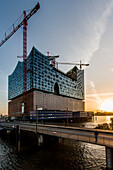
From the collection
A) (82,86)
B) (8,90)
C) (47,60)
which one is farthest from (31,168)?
(82,86)

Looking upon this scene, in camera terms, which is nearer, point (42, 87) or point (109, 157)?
point (109, 157)

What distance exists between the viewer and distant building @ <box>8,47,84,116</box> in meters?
120

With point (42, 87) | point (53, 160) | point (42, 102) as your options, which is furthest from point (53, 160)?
point (42, 87)

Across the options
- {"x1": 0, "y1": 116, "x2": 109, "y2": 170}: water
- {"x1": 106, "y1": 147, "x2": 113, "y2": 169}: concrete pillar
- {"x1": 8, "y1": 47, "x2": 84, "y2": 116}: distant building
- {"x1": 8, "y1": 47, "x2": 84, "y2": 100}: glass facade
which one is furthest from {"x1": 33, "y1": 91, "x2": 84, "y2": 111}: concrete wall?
{"x1": 106, "y1": 147, "x2": 113, "y2": 169}: concrete pillar

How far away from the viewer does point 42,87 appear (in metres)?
125

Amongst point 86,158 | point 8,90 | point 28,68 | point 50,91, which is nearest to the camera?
point 86,158

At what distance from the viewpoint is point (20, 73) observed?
458 ft

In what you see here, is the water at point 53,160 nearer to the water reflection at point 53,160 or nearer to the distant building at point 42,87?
the water reflection at point 53,160

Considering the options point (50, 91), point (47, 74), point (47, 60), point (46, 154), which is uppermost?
point (47, 60)

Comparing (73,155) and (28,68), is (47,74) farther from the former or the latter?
(73,155)

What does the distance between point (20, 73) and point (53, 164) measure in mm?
124791

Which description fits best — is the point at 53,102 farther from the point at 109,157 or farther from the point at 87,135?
the point at 109,157

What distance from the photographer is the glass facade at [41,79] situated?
121188 mm

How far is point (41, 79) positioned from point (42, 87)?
8.01 meters
